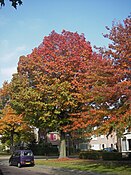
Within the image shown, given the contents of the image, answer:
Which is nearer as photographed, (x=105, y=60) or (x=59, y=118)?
(x=105, y=60)

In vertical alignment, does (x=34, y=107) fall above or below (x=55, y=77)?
below

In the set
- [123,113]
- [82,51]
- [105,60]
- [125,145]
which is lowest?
[125,145]

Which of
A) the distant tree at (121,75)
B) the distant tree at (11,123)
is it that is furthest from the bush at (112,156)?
the distant tree at (11,123)

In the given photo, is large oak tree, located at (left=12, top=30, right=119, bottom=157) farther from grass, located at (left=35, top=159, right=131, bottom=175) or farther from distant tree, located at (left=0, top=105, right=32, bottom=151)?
distant tree, located at (left=0, top=105, right=32, bottom=151)

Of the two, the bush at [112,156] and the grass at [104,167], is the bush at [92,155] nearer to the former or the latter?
the bush at [112,156]

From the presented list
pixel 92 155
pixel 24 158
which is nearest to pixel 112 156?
pixel 92 155

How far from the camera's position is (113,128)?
17.3 meters

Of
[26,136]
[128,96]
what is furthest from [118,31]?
[26,136]

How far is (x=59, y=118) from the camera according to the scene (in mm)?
32344

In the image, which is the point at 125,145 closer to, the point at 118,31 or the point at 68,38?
the point at 68,38

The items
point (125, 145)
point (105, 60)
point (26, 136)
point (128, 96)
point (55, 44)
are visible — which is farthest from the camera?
point (26, 136)

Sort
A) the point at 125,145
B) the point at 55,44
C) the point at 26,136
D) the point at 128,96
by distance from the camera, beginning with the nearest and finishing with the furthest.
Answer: the point at 128,96 → the point at 55,44 → the point at 125,145 → the point at 26,136

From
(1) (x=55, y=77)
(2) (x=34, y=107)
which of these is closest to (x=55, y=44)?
(1) (x=55, y=77)

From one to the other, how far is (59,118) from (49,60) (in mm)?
6526
